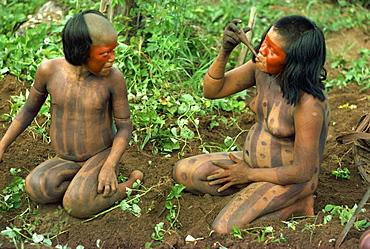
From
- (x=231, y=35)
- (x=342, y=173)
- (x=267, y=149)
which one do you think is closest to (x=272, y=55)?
(x=231, y=35)

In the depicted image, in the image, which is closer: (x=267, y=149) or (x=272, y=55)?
(x=272, y=55)

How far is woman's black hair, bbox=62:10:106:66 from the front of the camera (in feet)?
9.64

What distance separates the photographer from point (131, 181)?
3.50 metres

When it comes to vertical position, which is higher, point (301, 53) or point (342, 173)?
point (301, 53)

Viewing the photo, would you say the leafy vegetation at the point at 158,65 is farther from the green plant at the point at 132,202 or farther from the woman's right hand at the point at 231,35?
the woman's right hand at the point at 231,35

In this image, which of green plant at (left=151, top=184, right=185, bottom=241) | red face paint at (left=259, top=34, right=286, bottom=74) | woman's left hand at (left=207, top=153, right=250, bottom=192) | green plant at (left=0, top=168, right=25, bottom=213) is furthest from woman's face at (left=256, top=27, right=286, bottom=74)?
green plant at (left=0, top=168, right=25, bottom=213)

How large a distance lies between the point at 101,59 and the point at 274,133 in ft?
3.77

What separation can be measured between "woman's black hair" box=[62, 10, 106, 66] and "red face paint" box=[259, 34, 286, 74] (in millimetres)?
1015

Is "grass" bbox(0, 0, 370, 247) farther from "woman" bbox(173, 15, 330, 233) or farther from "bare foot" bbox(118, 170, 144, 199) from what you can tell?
"woman" bbox(173, 15, 330, 233)

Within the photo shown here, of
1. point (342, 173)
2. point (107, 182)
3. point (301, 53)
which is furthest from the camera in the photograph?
point (342, 173)

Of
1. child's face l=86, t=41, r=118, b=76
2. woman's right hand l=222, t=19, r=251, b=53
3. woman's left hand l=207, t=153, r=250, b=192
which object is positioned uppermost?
woman's right hand l=222, t=19, r=251, b=53

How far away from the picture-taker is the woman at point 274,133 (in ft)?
9.61

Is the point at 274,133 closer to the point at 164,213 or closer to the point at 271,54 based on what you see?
the point at 271,54

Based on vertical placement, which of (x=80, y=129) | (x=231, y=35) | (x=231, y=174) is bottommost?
(x=231, y=174)
